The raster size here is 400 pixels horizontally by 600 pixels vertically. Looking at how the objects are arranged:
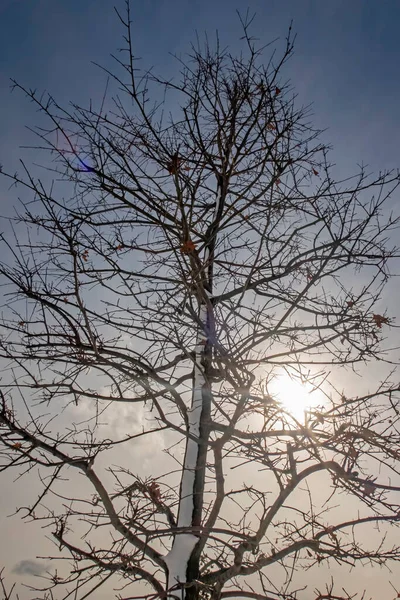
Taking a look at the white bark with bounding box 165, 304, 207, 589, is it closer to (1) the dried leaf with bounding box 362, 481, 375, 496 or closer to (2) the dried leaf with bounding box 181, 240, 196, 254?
(2) the dried leaf with bounding box 181, 240, 196, 254

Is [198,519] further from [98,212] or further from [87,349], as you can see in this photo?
[98,212]

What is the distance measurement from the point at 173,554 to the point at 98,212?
3.01 meters

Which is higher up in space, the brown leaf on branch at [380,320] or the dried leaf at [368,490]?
the brown leaf on branch at [380,320]

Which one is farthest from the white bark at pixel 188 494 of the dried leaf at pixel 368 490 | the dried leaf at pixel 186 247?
the dried leaf at pixel 368 490

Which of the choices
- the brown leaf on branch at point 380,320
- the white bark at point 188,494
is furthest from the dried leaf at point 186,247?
the brown leaf on branch at point 380,320

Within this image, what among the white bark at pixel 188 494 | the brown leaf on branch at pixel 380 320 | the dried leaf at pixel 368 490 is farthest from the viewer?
the brown leaf on branch at pixel 380 320

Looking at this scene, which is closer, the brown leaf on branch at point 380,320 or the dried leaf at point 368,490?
the dried leaf at point 368,490

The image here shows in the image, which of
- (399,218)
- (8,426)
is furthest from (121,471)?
(399,218)

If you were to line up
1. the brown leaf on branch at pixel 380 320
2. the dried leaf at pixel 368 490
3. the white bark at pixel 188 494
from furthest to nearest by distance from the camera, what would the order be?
the brown leaf on branch at pixel 380 320 → the white bark at pixel 188 494 → the dried leaf at pixel 368 490

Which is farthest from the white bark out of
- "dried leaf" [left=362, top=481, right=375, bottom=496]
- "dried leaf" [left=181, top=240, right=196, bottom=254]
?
"dried leaf" [left=362, top=481, right=375, bottom=496]

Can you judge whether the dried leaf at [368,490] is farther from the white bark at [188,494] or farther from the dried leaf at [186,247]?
the dried leaf at [186,247]

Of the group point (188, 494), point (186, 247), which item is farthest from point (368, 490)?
point (186, 247)

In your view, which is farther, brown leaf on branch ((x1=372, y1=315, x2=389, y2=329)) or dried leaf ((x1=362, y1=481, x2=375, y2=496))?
brown leaf on branch ((x1=372, y1=315, x2=389, y2=329))

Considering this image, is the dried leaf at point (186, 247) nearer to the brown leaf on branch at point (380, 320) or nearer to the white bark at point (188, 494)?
the white bark at point (188, 494)
